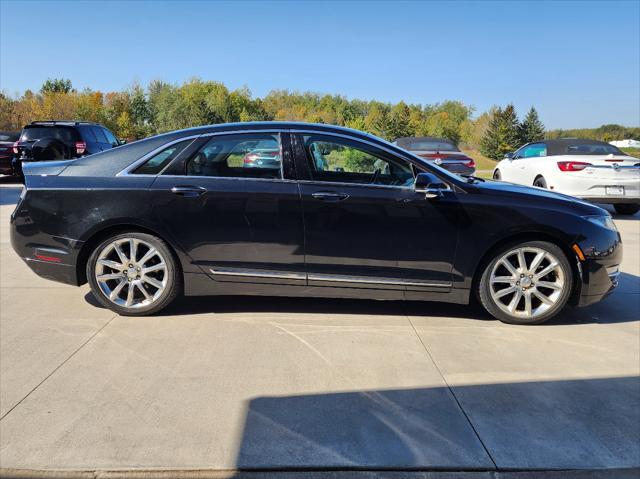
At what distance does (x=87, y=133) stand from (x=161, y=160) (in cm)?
1033

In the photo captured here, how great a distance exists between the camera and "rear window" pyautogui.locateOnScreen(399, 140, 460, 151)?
46.3 feet

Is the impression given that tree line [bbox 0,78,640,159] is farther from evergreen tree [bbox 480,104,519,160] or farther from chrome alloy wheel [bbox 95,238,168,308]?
chrome alloy wheel [bbox 95,238,168,308]

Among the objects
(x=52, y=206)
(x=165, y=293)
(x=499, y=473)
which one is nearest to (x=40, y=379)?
(x=165, y=293)

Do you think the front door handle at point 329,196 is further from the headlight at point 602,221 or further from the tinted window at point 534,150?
the tinted window at point 534,150

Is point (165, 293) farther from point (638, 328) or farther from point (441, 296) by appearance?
point (638, 328)

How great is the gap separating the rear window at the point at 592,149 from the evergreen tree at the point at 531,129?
5059 centimetres

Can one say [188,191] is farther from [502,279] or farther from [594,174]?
[594,174]

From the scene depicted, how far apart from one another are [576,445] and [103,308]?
12.5ft

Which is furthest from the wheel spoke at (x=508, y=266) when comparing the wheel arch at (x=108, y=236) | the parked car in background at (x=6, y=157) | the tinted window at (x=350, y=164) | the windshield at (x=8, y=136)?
the windshield at (x=8, y=136)

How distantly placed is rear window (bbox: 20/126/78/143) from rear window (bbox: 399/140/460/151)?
8.88 meters

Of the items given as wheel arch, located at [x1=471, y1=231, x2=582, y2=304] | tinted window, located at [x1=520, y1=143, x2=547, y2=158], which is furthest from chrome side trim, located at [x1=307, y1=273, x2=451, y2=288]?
tinted window, located at [x1=520, y1=143, x2=547, y2=158]

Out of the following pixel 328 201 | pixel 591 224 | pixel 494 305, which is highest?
pixel 328 201

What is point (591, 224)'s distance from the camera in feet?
13.4

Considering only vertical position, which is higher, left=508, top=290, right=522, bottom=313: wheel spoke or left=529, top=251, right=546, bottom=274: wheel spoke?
left=529, top=251, right=546, bottom=274: wheel spoke
